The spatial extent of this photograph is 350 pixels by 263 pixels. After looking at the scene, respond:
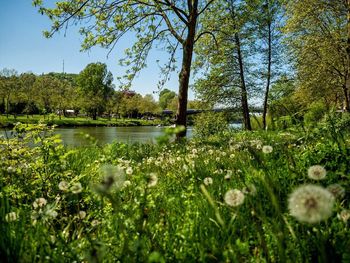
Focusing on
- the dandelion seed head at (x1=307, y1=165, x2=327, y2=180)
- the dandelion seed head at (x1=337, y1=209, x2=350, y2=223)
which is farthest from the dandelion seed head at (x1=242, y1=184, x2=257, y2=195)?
the dandelion seed head at (x1=337, y1=209, x2=350, y2=223)

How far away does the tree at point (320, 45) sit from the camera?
65.8ft

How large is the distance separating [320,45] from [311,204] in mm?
21683

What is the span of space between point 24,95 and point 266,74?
50.3 m

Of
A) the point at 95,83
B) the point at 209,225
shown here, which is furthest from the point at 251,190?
the point at 95,83

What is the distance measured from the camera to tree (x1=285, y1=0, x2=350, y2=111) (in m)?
20.1

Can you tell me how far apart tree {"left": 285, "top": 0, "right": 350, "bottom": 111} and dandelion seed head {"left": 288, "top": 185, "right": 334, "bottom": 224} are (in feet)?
63.7

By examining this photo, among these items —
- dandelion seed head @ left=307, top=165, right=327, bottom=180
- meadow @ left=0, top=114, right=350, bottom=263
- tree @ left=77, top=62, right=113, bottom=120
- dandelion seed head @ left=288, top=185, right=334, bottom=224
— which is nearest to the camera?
dandelion seed head @ left=288, top=185, right=334, bottom=224

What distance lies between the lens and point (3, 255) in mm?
1713

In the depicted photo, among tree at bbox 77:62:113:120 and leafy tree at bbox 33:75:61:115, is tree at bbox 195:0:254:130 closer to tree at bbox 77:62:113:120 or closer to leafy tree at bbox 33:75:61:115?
leafy tree at bbox 33:75:61:115

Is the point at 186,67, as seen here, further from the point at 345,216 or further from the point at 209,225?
the point at 345,216

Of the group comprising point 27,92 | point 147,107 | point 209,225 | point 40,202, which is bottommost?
point 209,225

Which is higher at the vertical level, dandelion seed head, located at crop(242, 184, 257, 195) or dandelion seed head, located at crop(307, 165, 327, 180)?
dandelion seed head, located at crop(307, 165, 327, 180)

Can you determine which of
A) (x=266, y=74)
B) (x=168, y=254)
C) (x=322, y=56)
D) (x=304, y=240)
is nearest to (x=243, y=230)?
(x=304, y=240)

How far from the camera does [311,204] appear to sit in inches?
49.9
